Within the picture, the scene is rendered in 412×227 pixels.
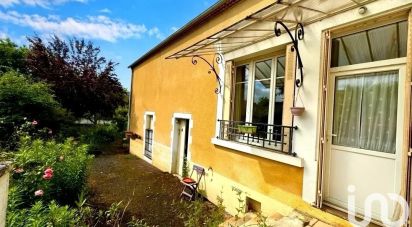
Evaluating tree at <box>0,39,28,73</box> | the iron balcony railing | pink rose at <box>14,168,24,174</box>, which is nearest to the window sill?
the iron balcony railing

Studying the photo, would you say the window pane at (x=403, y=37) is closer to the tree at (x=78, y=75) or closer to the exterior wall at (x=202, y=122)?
the exterior wall at (x=202, y=122)

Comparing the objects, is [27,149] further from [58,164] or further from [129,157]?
[129,157]

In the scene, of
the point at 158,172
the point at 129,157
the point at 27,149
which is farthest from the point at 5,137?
the point at 129,157

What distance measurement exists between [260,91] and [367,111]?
206 centimetres

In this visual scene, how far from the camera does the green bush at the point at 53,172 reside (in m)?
3.54

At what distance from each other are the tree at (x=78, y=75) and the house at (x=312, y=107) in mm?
10253

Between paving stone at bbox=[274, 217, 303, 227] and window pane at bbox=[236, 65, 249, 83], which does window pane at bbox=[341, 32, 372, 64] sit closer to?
window pane at bbox=[236, 65, 249, 83]

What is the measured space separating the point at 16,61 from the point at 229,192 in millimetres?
20135

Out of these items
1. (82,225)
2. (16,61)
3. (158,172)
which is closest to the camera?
(82,225)

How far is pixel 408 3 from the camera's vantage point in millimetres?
2562

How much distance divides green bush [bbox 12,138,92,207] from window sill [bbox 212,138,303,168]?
9.59ft

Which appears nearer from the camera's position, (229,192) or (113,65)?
(229,192)

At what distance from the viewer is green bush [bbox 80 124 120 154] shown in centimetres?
1310

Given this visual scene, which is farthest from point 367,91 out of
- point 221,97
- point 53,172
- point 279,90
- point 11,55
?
point 11,55
